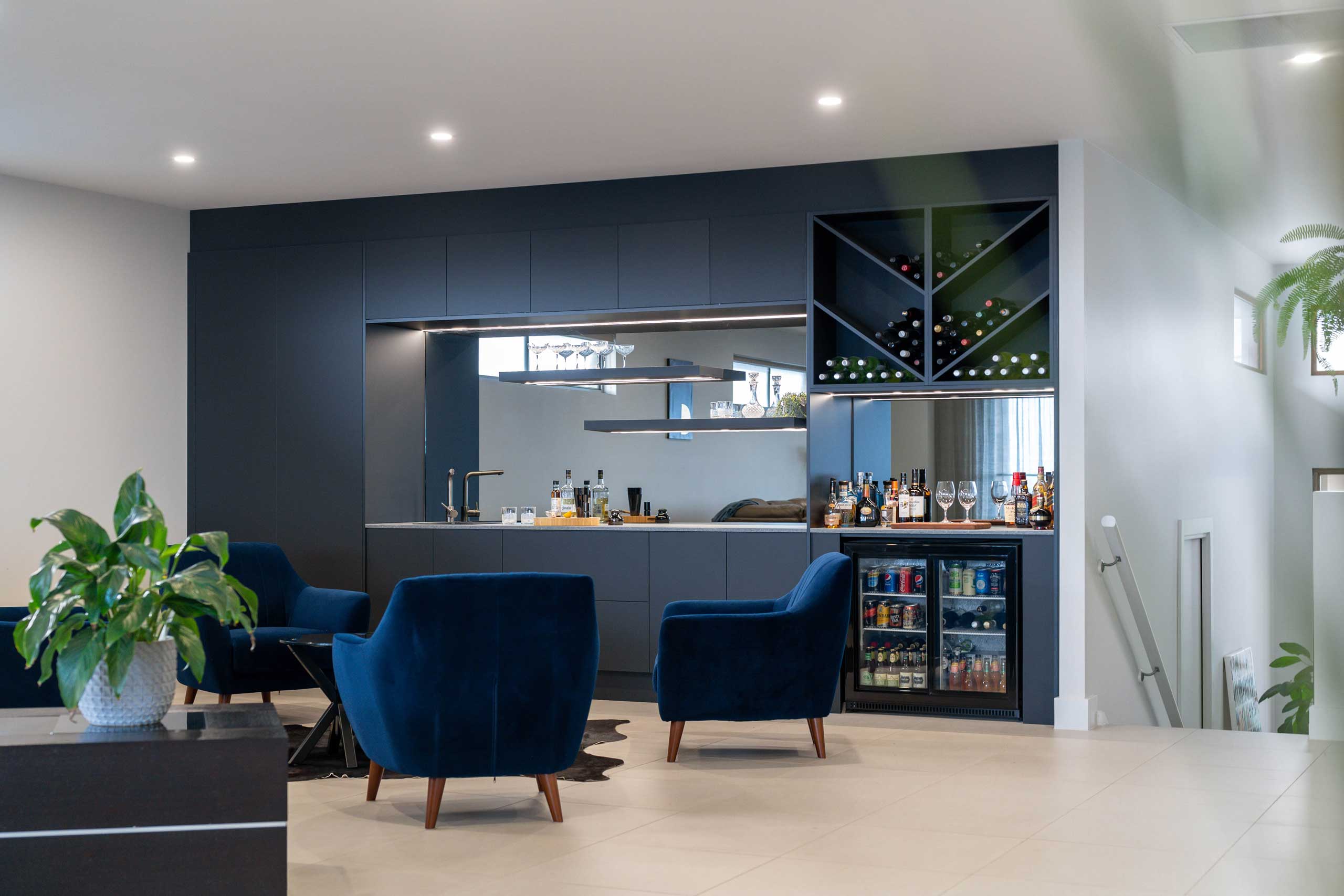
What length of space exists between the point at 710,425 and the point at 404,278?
72.0 inches

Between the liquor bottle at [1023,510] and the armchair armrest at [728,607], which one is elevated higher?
the liquor bottle at [1023,510]

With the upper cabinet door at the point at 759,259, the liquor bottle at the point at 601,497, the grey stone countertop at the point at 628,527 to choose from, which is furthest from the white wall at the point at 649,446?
the upper cabinet door at the point at 759,259

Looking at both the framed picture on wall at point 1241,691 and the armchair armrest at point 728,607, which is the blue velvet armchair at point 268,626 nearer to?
the armchair armrest at point 728,607

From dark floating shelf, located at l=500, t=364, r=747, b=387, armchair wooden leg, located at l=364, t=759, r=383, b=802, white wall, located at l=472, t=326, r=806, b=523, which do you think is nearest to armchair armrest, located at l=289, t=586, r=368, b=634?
white wall, located at l=472, t=326, r=806, b=523

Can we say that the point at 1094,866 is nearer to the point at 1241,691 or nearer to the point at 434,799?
the point at 434,799

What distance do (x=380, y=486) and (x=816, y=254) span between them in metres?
2.64

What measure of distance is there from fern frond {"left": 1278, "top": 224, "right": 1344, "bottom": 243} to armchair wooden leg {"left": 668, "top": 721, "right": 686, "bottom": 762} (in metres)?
4.61

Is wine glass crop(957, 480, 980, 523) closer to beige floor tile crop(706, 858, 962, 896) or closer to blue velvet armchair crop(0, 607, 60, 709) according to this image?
beige floor tile crop(706, 858, 962, 896)

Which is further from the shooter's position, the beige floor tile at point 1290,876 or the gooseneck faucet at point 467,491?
the gooseneck faucet at point 467,491

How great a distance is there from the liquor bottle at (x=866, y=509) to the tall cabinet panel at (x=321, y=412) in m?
2.61

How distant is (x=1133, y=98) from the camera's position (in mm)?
303

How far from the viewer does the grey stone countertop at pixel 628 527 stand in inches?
242

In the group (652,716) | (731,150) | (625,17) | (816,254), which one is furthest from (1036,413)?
(625,17)

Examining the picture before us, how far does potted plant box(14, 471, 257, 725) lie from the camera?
276 centimetres
